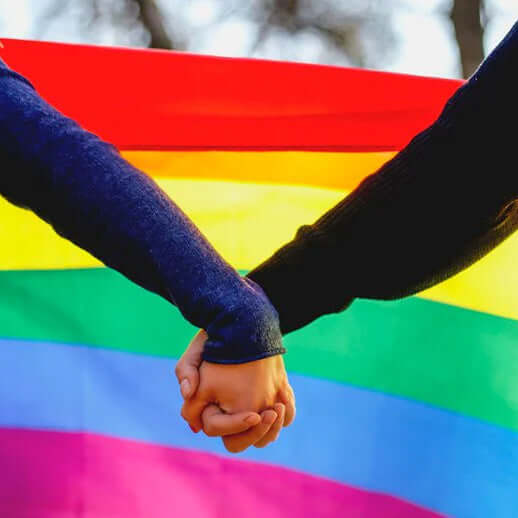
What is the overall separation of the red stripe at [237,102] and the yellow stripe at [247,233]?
0.20ft

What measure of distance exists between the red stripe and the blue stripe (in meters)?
0.48

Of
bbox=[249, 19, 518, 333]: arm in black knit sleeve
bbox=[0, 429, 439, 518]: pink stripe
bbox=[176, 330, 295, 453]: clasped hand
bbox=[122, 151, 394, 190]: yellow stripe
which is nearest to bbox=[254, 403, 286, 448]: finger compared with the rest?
bbox=[176, 330, 295, 453]: clasped hand

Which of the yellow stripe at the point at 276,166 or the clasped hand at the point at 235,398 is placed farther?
the yellow stripe at the point at 276,166

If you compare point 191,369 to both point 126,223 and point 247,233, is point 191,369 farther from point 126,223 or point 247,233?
point 247,233

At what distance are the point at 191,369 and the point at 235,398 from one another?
0.08 metres

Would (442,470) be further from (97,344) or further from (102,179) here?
(102,179)

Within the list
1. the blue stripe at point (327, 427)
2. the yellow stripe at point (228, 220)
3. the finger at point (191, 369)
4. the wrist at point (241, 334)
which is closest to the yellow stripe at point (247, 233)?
the yellow stripe at point (228, 220)

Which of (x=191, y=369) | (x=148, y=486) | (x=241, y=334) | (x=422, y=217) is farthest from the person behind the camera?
(x=148, y=486)

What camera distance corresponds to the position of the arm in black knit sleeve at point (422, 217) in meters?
1.21

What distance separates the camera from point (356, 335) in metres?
1.73

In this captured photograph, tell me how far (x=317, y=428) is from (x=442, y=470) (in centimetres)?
27

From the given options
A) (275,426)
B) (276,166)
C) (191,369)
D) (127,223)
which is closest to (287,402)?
(275,426)

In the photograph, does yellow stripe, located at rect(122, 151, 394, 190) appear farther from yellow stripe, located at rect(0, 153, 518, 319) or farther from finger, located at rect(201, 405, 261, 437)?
finger, located at rect(201, 405, 261, 437)

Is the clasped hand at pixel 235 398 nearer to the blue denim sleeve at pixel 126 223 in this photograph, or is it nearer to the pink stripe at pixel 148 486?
the blue denim sleeve at pixel 126 223
